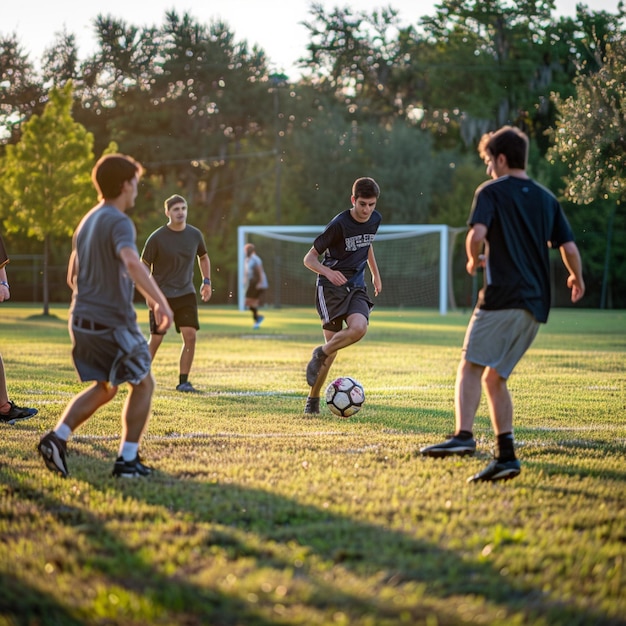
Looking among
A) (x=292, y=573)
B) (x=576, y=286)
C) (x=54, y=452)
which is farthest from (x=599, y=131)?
(x=292, y=573)

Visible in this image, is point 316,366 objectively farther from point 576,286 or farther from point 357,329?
point 576,286

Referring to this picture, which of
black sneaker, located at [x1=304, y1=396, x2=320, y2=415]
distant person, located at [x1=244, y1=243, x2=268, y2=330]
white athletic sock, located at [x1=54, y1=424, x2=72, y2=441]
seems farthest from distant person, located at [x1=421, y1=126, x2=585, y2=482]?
distant person, located at [x1=244, y1=243, x2=268, y2=330]

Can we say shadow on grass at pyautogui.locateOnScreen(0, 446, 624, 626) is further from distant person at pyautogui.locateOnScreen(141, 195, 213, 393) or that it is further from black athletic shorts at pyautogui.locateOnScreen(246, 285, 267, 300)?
black athletic shorts at pyautogui.locateOnScreen(246, 285, 267, 300)

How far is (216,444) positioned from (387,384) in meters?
4.84

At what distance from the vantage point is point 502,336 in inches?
222

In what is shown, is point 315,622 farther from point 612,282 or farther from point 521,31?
point 521,31

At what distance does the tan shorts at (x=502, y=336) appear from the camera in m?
5.64

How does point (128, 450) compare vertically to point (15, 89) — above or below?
below

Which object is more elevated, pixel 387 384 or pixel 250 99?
pixel 250 99

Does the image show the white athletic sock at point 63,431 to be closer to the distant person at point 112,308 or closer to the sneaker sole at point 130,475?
the distant person at point 112,308

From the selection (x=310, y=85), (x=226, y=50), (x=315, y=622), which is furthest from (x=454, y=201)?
(x=315, y=622)

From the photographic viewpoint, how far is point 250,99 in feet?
178

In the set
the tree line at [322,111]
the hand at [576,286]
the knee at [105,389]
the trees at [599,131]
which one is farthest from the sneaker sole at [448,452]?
the tree line at [322,111]

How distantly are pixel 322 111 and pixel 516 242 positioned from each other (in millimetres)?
47044
